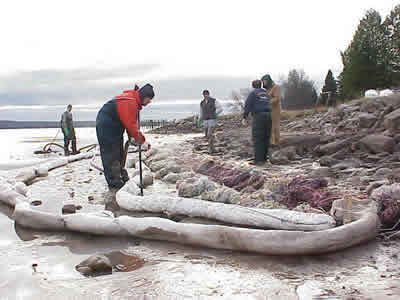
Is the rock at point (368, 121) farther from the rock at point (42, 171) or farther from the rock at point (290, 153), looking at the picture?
the rock at point (42, 171)

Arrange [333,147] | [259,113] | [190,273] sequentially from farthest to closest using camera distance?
[333,147], [259,113], [190,273]

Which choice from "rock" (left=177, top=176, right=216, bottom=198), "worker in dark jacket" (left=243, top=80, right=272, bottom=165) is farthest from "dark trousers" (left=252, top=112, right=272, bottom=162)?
"rock" (left=177, top=176, right=216, bottom=198)

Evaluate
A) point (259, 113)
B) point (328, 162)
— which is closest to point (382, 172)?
point (328, 162)

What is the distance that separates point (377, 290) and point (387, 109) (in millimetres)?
8343

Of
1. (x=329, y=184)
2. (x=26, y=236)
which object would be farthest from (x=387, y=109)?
(x=26, y=236)

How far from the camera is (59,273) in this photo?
2965 millimetres

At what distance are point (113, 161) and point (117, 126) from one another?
54 cm

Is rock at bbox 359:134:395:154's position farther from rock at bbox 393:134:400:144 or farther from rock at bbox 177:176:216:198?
rock at bbox 177:176:216:198

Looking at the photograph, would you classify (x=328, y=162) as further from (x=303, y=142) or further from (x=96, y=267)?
(x=96, y=267)

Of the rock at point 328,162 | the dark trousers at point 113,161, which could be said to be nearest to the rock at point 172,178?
the dark trousers at point 113,161

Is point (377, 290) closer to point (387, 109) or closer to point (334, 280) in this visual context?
point (334, 280)

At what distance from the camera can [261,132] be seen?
25.8ft

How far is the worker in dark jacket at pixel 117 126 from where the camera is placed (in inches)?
223

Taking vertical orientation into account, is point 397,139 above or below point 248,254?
above
